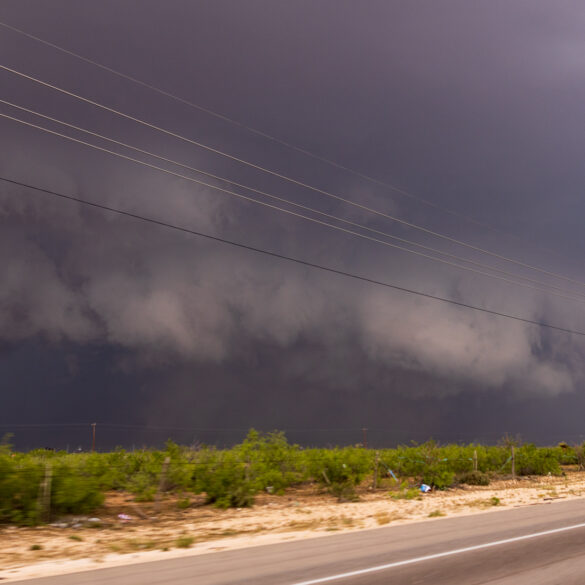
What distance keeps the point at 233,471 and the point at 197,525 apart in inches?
197

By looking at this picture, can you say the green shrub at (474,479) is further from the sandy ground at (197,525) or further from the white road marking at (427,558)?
the white road marking at (427,558)

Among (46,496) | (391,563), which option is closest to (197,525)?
(46,496)

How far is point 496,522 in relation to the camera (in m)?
15.1

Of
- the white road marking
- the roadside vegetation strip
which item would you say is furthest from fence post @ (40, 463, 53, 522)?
the white road marking

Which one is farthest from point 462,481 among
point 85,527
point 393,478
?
point 85,527

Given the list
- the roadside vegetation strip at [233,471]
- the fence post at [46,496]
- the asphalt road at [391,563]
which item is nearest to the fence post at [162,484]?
the roadside vegetation strip at [233,471]

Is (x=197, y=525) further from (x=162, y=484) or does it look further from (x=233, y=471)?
(x=233, y=471)

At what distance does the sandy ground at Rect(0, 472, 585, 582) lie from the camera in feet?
36.6

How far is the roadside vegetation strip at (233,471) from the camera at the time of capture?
15.5 meters

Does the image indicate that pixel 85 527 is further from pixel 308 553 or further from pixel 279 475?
pixel 279 475

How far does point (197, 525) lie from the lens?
16.5m

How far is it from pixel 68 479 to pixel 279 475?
10.4m

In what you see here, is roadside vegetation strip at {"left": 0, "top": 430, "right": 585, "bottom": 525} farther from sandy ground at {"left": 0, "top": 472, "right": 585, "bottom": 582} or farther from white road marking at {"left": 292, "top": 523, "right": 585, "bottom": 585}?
white road marking at {"left": 292, "top": 523, "right": 585, "bottom": 585}

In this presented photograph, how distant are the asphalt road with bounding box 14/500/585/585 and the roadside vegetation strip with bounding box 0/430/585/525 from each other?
7141 millimetres
